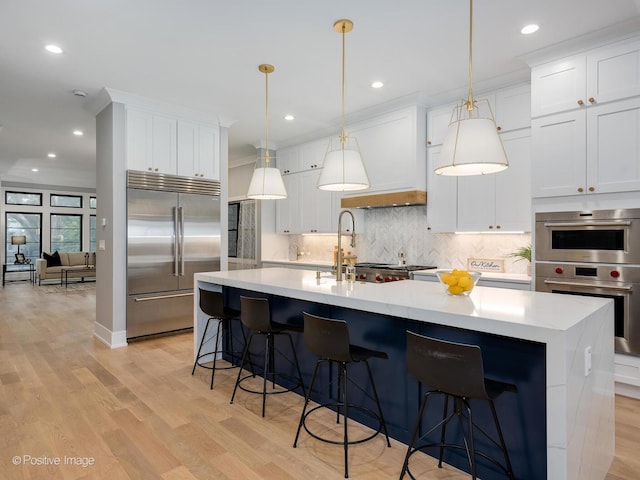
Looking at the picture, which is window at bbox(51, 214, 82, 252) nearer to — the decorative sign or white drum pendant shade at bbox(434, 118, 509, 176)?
the decorative sign

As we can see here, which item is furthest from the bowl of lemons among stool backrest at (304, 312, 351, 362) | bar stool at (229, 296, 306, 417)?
bar stool at (229, 296, 306, 417)

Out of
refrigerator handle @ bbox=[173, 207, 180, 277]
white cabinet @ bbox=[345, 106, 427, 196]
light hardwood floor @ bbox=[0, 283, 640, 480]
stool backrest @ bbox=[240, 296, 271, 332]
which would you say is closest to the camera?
light hardwood floor @ bbox=[0, 283, 640, 480]

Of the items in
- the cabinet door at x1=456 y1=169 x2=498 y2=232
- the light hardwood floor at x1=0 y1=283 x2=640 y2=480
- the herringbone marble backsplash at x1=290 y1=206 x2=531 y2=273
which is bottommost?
the light hardwood floor at x1=0 y1=283 x2=640 y2=480

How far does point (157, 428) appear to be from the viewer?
2.62m

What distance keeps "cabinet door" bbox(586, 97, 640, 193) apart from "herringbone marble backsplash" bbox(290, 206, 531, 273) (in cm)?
112

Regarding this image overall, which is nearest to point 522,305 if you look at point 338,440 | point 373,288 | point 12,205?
point 373,288

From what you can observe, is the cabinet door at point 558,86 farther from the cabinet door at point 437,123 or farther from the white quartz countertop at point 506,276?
the white quartz countertop at point 506,276

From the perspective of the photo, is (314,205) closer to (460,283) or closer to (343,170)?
(343,170)

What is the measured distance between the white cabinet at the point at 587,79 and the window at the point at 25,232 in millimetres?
11952

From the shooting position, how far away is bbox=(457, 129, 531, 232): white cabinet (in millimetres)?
3922

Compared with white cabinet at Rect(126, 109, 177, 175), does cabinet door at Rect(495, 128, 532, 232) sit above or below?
below

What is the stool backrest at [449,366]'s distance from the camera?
1.65 meters

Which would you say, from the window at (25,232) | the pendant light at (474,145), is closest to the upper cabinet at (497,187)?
the pendant light at (474,145)

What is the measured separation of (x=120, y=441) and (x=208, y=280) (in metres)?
1.56
